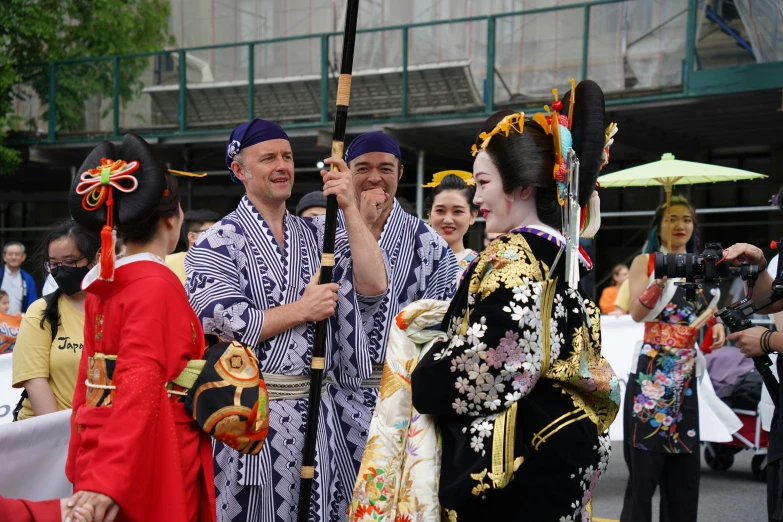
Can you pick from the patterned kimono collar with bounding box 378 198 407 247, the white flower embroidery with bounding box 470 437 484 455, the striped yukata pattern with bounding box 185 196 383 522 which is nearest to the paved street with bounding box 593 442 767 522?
the patterned kimono collar with bounding box 378 198 407 247

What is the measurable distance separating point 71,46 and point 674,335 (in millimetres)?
13674

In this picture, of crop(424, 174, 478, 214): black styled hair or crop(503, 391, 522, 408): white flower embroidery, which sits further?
crop(424, 174, 478, 214): black styled hair

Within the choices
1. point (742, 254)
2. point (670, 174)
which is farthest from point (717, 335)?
point (742, 254)

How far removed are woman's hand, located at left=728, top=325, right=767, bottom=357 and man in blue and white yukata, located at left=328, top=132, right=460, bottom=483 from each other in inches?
52.2

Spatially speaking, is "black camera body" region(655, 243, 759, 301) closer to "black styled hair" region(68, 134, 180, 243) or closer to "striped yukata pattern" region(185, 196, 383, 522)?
"striped yukata pattern" region(185, 196, 383, 522)

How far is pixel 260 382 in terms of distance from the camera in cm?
264

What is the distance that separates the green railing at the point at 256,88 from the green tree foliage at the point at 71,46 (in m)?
0.05

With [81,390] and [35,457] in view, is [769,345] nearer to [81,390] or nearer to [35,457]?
[81,390]

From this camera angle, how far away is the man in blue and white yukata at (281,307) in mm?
3014

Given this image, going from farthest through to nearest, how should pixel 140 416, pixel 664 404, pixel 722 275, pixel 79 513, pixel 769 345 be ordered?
pixel 664 404 → pixel 722 275 → pixel 769 345 → pixel 140 416 → pixel 79 513

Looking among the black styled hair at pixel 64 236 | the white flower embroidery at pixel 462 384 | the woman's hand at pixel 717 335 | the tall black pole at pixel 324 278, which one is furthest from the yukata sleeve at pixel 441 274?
the woman's hand at pixel 717 335

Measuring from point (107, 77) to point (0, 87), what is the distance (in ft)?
5.65

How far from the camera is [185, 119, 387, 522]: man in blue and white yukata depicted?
9.89 ft

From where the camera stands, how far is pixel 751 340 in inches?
156
